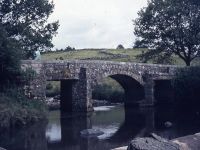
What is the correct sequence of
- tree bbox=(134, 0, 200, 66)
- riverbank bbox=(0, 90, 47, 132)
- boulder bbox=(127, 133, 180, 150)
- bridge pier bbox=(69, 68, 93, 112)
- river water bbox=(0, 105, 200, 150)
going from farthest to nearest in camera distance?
tree bbox=(134, 0, 200, 66)
bridge pier bbox=(69, 68, 93, 112)
riverbank bbox=(0, 90, 47, 132)
river water bbox=(0, 105, 200, 150)
boulder bbox=(127, 133, 180, 150)

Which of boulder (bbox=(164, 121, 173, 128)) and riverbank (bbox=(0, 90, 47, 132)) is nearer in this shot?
riverbank (bbox=(0, 90, 47, 132))

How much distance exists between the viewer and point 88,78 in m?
37.5

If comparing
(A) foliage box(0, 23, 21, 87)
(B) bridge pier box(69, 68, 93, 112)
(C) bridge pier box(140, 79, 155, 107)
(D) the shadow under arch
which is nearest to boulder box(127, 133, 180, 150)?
(A) foliage box(0, 23, 21, 87)

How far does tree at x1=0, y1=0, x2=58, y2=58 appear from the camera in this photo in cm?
4147

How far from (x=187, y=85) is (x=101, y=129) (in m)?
15.4

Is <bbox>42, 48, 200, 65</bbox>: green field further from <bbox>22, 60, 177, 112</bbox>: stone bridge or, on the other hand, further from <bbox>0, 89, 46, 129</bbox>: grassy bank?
<bbox>0, 89, 46, 129</bbox>: grassy bank

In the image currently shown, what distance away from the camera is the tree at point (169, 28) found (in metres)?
48.0

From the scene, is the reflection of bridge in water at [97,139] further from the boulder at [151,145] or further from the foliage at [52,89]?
the foliage at [52,89]

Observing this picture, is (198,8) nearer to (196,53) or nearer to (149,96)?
(196,53)

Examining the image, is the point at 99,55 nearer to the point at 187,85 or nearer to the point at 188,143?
the point at 187,85

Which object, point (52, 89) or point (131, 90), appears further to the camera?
point (52, 89)

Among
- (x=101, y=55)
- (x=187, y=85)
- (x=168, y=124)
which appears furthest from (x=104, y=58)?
(x=168, y=124)

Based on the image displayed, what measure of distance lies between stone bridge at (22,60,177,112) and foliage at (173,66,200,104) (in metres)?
1.41

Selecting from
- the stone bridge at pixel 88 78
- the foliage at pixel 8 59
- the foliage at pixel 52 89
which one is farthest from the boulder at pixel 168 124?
the foliage at pixel 52 89
